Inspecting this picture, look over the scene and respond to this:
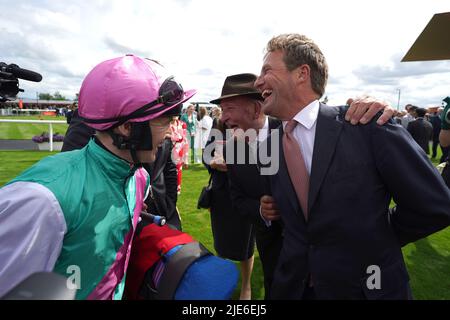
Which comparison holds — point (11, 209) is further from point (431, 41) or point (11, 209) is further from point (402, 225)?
point (431, 41)

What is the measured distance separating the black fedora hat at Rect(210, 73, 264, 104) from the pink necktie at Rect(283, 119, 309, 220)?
1156 mm

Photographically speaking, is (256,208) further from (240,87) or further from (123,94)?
(123,94)

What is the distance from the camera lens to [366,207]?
60.8 inches

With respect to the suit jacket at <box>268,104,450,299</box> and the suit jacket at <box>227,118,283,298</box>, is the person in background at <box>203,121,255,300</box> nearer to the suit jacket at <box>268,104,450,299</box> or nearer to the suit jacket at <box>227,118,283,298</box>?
the suit jacket at <box>227,118,283,298</box>

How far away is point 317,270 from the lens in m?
1.60

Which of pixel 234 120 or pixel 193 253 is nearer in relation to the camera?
pixel 193 253

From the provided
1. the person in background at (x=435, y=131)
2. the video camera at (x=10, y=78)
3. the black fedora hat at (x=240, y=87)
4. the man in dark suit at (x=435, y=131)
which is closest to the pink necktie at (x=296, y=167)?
the black fedora hat at (x=240, y=87)

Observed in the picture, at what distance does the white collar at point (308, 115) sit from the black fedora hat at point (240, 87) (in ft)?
3.82

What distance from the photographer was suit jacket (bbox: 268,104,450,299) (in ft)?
4.86

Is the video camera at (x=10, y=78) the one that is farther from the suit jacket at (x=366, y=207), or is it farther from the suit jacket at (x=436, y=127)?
the suit jacket at (x=436, y=127)

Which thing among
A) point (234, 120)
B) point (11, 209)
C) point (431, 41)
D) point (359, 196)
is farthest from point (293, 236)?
point (431, 41)

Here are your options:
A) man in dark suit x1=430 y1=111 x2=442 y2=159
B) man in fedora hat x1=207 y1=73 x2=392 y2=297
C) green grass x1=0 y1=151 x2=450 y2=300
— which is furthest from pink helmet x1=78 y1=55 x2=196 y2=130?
man in dark suit x1=430 y1=111 x2=442 y2=159

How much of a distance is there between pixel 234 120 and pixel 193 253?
2.07 metres

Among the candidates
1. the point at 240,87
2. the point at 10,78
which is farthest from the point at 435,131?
the point at 10,78
